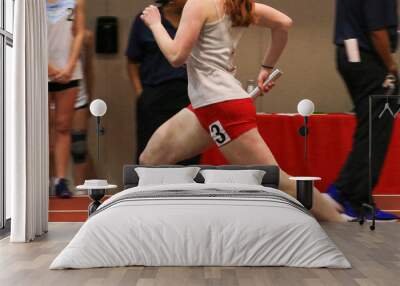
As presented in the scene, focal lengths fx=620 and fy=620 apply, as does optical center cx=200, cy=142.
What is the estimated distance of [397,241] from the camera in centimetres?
582

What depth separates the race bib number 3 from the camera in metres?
6.64

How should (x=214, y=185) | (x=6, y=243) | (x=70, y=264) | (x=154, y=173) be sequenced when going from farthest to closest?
(x=154, y=173)
(x=6, y=243)
(x=214, y=185)
(x=70, y=264)

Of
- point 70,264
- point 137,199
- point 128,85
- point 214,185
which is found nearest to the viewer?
point 70,264

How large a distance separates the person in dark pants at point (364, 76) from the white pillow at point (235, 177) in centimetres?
109

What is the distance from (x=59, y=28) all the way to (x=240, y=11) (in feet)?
6.84

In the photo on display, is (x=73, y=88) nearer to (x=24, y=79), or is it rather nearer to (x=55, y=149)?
(x=55, y=149)

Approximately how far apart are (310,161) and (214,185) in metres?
1.83

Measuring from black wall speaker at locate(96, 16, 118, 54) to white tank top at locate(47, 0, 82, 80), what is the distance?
0.33 metres

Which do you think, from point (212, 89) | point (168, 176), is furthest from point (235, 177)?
point (212, 89)

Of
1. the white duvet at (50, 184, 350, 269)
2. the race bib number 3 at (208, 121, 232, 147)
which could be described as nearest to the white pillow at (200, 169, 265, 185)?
the race bib number 3 at (208, 121, 232, 147)

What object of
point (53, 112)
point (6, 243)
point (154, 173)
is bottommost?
point (6, 243)

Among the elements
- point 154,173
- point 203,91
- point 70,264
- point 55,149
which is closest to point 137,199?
point 70,264

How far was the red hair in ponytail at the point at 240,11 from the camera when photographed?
259 inches

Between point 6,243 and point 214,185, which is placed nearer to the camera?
point 214,185
